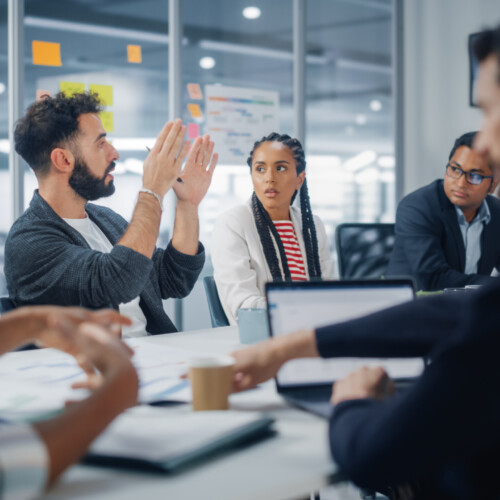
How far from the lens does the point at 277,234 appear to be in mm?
2688

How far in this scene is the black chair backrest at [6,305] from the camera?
181 centimetres

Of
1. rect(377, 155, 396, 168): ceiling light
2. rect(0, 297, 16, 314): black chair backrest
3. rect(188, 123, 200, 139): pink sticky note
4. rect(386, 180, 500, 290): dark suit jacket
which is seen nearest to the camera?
rect(0, 297, 16, 314): black chair backrest

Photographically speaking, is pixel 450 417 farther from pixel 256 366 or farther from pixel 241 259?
pixel 241 259

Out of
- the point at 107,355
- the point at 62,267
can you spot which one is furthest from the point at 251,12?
the point at 107,355

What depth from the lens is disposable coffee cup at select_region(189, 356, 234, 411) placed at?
1.05 metres

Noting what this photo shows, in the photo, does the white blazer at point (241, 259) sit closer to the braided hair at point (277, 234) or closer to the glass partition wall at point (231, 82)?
the braided hair at point (277, 234)

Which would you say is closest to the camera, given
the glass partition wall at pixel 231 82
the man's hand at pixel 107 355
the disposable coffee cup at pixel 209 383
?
the man's hand at pixel 107 355

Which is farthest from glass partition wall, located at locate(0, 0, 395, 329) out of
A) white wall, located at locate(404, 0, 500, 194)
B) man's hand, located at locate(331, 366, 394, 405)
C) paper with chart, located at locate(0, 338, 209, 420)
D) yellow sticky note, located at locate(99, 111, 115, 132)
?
man's hand, located at locate(331, 366, 394, 405)

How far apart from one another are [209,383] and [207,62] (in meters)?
3.30

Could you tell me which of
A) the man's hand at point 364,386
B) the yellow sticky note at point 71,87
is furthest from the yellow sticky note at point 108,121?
the man's hand at point 364,386

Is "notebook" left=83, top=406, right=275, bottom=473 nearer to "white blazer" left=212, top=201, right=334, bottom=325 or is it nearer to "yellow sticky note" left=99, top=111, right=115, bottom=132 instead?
"white blazer" left=212, top=201, right=334, bottom=325

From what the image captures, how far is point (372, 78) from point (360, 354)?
4316 mm

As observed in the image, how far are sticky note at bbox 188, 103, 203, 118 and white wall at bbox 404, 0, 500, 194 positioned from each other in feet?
6.49

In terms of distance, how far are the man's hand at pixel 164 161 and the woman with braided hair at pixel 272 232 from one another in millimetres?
436
